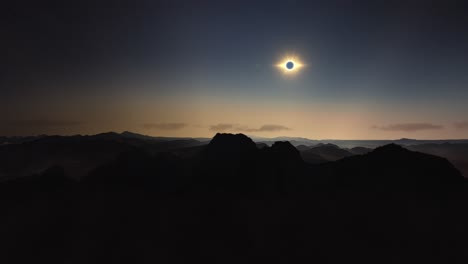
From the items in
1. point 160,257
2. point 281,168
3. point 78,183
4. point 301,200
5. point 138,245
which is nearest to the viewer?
point 160,257

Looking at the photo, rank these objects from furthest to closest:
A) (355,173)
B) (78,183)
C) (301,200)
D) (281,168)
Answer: (78,183), (281,168), (355,173), (301,200)

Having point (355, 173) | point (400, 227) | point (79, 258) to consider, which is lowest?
point (79, 258)

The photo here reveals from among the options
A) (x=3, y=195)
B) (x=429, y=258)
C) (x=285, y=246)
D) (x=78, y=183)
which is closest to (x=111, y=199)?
(x=78, y=183)

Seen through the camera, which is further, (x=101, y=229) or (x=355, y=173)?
(x=355, y=173)

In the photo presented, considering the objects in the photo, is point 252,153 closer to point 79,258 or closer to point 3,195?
point 79,258

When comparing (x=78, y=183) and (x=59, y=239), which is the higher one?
(x=78, y=183)

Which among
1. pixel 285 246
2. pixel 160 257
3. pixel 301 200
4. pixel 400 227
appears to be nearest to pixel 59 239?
pixel 160 257
